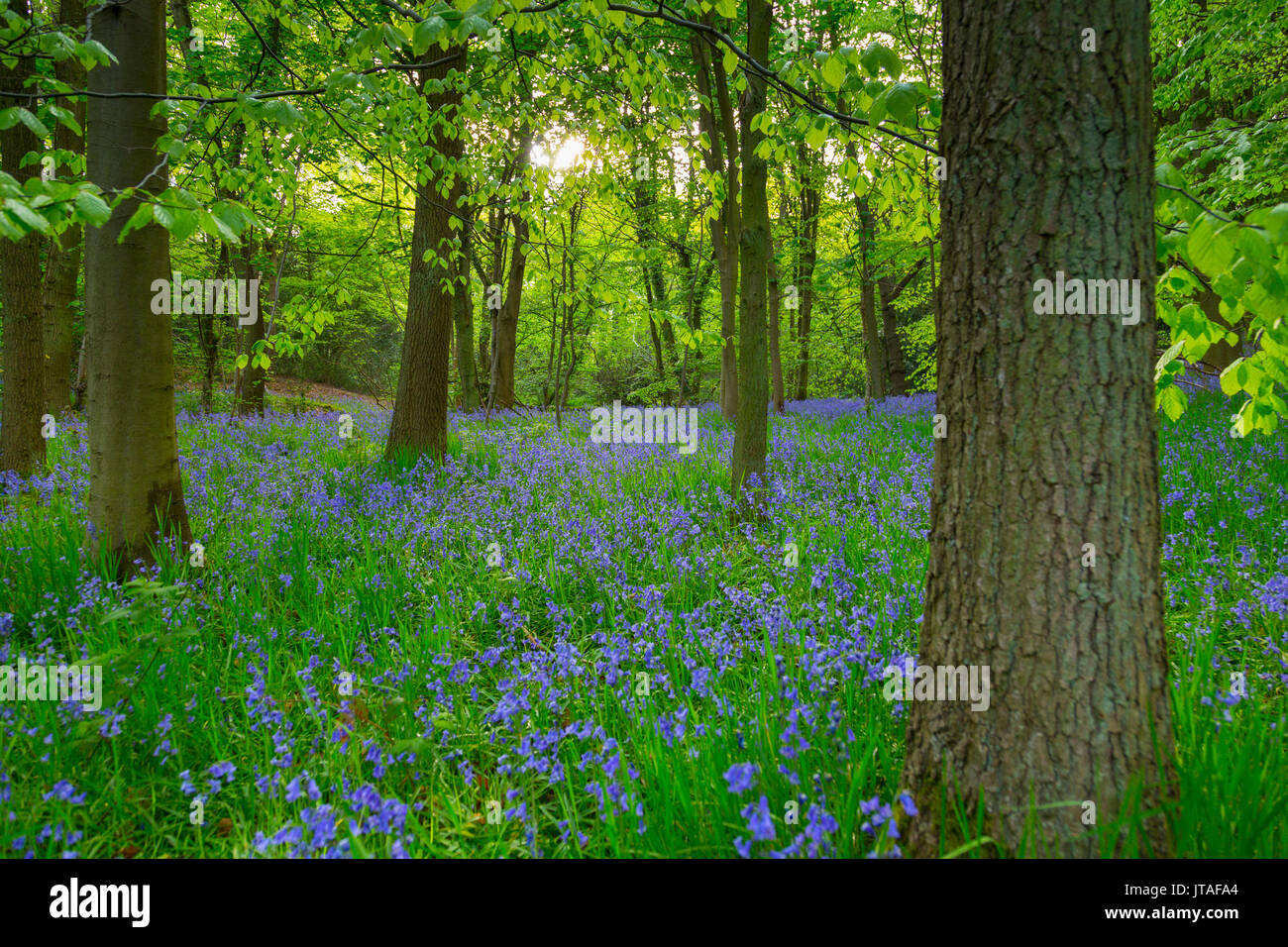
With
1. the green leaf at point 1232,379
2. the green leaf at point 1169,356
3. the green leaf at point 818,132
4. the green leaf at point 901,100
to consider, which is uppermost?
the green leaf at point 818,132

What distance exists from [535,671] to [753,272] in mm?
3683

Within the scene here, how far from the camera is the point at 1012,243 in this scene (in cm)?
149

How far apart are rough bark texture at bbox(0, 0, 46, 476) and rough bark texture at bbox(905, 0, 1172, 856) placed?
830cm

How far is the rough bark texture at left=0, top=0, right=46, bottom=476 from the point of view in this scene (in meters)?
5.77

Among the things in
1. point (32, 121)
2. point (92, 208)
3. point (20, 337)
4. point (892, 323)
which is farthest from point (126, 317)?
point (892, 323)

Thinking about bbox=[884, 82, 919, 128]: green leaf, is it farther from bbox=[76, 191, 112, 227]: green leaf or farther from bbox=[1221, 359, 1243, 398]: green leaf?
bbox=[76, 191, 112, 227]: green leaf

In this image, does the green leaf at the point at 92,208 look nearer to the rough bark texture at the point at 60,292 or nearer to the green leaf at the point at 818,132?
the green leaf at the point at 818,132

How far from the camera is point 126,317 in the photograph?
11.6ft

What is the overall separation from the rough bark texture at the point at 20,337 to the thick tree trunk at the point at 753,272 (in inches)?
277

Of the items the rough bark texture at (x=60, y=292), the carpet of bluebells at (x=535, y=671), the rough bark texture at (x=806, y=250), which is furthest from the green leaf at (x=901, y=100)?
the rough bark texture at (x=806, y=250)

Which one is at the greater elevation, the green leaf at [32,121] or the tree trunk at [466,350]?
the tree trunk at [466,350]

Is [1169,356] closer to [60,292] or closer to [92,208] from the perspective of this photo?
[92,208]

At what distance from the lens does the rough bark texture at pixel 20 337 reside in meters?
5.77
